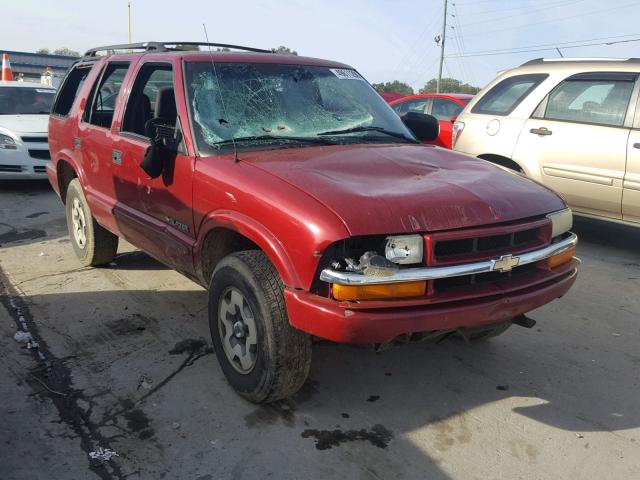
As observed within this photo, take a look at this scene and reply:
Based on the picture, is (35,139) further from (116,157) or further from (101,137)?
(116,157)

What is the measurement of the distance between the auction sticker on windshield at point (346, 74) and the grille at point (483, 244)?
74.2 inches

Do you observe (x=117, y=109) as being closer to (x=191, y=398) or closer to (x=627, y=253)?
(x=191, y=398)

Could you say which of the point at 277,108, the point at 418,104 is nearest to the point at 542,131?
the point at 277,108

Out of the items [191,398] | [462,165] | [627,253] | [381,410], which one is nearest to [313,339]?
[381,410]

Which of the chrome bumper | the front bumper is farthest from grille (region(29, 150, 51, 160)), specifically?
the chrome bumper

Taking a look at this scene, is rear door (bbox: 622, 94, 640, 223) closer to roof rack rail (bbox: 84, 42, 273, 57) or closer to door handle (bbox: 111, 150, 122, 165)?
roof rack rail (bbox: 84, 42, 273, 57)

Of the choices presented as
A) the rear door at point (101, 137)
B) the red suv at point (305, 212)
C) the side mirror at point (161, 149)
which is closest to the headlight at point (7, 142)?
the rear door at point (101, 137)

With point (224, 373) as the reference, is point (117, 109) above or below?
above

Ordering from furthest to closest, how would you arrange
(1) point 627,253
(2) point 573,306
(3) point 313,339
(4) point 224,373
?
1. (1) point 627,253
2. (2) point 573,306
3. (4) point 224,373
4. (3) point 313,339

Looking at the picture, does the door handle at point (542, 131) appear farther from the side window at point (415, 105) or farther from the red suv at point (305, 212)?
the side window at point (415, 105)

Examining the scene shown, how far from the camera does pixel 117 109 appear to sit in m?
4.34

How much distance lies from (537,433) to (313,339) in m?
1.21

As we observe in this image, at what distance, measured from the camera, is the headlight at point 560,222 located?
3086 millimetres

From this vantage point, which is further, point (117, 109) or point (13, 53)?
point (13, 53)
